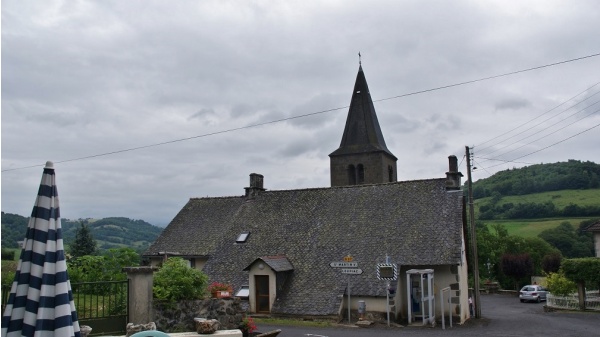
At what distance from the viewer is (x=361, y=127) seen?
43.3m

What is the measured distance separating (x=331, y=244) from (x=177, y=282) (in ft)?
46.9

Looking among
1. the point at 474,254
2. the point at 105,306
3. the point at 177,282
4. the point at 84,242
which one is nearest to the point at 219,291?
the point at 177,282

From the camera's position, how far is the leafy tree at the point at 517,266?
45.7 m

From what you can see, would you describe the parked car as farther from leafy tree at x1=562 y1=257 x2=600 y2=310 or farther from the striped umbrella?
the striped umbrella

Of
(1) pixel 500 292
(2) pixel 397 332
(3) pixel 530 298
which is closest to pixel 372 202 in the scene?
(2) pixel 397 332

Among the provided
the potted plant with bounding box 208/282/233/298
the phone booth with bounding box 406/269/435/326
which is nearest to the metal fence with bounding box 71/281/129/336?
the potted plant with bounding box 208/282/233/298

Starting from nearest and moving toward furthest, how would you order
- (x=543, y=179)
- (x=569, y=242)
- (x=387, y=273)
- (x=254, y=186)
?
(x=387, y=273), (x=254, y=186), (x=569, y=242), (x=543, y=179)

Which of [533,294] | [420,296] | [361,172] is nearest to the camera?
[420,296]

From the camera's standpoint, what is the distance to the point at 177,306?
12.2 m

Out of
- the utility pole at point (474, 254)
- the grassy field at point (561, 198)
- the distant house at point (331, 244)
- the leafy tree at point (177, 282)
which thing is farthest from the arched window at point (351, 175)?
the grassy field at point (561, 198)

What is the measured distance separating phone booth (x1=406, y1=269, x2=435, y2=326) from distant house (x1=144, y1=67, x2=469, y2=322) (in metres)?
0.05

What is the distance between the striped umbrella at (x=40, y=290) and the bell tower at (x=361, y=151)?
3702 cm

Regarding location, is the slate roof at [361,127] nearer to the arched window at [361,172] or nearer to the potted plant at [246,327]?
the arched window at [361,172]

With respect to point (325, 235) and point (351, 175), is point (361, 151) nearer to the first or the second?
point (351, 175)
